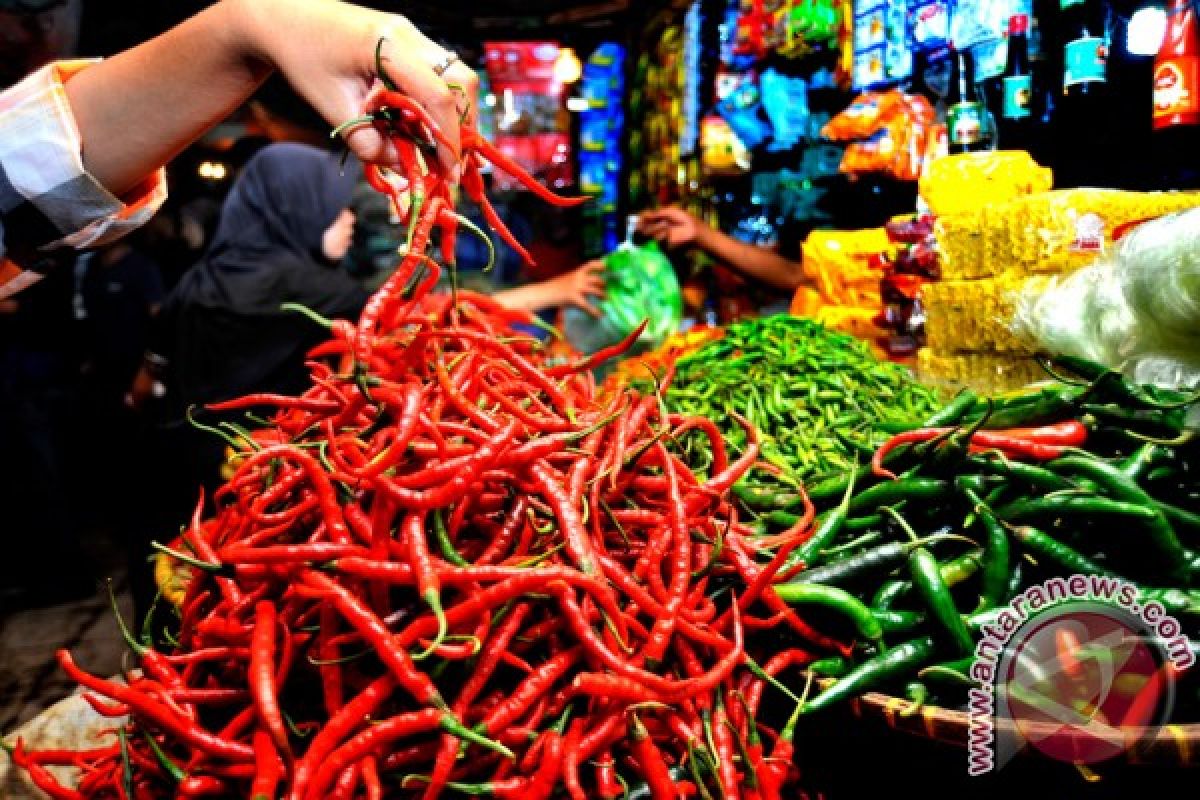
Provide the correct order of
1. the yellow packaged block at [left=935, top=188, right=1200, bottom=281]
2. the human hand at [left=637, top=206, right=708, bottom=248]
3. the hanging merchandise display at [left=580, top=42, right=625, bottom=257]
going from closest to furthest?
the yellow packaged block at [left=935, top=188, right=1200, bottom=281]
the human hand at [left=637, top=206, right=708, bottom=248]
the hanging merchandise display at [left=580, top=42, right=625, bottom=257]

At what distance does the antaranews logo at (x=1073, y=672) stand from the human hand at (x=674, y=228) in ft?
12.3

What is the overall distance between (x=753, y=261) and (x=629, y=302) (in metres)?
1.03

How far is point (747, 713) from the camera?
55.4 inches

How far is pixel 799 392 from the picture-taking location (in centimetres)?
279

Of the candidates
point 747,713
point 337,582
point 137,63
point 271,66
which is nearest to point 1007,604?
point 747,713

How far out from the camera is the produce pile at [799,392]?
2.46 m

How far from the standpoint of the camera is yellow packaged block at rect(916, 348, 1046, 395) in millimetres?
2971

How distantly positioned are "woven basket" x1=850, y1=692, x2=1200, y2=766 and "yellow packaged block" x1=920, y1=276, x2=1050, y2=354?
6.17 ft

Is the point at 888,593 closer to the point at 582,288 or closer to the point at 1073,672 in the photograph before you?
the point at 1073,672

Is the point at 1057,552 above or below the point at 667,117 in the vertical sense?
below

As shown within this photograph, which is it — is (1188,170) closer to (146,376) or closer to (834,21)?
(834,21)

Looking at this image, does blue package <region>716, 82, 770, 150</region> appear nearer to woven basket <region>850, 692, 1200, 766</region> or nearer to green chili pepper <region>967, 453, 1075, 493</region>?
green chili pepper <region>967, 453, 1075, 493</region>

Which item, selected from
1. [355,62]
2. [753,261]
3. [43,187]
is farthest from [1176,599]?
[753,261]

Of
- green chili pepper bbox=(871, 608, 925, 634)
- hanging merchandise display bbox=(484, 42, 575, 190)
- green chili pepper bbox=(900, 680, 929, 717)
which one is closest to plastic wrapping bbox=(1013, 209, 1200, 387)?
green chili pepper bbox=(871, 608, 925, 634)
